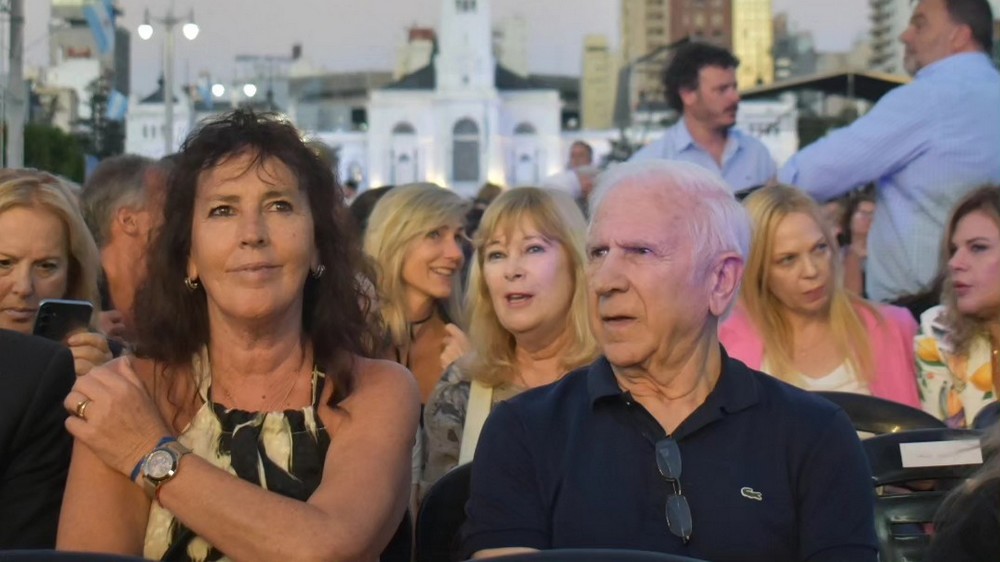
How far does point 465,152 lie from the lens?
5138 inches

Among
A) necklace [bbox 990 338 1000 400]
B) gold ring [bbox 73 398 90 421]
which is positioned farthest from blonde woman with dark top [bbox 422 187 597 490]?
gold ring [bbox 73 398 90 421]

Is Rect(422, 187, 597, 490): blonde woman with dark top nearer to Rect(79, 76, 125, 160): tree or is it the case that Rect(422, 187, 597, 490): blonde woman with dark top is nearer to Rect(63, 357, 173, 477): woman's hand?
Rect(63, 357, 173, 477): woman's hand

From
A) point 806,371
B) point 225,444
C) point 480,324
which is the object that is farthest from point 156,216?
point 806,371

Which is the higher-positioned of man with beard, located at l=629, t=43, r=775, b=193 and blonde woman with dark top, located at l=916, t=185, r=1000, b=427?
man with beard, located at l=629, t=43, r=775, b=193

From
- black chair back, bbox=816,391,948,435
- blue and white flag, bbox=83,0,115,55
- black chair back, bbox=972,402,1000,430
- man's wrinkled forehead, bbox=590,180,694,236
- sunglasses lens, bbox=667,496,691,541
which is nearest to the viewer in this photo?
→ sunglasses lens, bbox=667,496,691,541

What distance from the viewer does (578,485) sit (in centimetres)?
331

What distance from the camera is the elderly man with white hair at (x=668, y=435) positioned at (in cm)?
324

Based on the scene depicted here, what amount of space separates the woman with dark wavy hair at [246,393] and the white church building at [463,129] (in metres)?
120

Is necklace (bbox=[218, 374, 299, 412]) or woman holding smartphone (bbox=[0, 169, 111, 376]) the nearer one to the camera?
necklace (bbox=[218, 374, 299, 412])

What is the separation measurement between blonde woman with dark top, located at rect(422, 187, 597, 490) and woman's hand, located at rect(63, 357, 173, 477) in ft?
6.93

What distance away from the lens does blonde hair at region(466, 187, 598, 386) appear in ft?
17.9

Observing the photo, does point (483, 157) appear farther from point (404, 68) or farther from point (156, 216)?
point (156, 216)

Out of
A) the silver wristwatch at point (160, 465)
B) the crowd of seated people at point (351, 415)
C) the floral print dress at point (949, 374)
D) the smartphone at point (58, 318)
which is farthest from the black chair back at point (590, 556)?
the floral print dress at point (949, 374)

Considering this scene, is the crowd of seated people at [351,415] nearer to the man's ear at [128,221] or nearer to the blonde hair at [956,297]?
the man's ear at [128,221]
